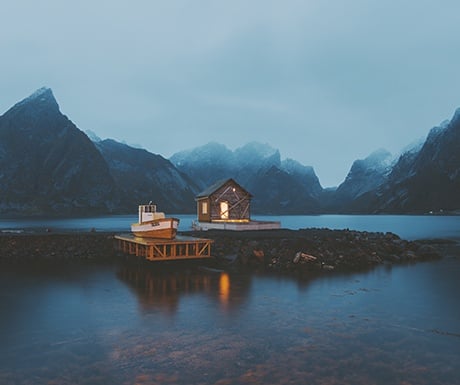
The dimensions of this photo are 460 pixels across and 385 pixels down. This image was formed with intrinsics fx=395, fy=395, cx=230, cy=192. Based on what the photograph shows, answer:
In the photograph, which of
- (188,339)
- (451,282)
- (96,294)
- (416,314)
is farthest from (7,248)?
(451,282)

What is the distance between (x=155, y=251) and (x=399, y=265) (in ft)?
71.8

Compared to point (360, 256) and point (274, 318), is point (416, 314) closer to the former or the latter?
point (274, 318)

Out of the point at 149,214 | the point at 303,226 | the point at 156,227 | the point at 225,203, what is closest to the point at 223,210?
the point at 225,203

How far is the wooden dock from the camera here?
107 ft

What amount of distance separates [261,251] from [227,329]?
1799 centimetres

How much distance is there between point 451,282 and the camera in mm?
28188

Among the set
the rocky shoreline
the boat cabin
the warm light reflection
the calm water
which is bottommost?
the calm water

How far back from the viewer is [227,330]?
16.5m

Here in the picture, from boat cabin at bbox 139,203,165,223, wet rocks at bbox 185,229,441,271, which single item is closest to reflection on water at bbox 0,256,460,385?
wet rocks at bbox 185,229,441,271

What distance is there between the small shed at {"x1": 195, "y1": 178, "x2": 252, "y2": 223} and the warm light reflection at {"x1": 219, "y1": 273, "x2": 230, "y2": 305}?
86.8ft

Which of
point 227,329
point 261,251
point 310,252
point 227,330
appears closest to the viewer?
point 227,330

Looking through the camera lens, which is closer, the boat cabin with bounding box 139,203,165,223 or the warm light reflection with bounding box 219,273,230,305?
the warm light reflection with bounding box 219,273,230,305

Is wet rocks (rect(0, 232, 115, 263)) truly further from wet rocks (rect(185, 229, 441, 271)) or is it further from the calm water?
→ wet rocks (rect(185, 229, 441, 271))

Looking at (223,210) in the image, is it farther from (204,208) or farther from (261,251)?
(261,251)
